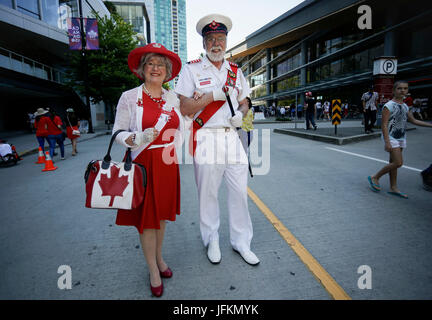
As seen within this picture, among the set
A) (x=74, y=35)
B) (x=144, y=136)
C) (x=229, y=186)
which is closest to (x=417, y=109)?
(x=229, y=186)

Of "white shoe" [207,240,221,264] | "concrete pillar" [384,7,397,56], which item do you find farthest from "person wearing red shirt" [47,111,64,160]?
"concrete pillar" [384,7,397,56]

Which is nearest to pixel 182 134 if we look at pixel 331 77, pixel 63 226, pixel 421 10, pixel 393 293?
pixel 393 293

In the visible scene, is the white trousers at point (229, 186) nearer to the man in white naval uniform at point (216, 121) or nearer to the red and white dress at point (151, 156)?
the man in white naval uniform at point (216, 121)

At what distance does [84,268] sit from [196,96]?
78.5 inches

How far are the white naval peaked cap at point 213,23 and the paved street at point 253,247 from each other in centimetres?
226

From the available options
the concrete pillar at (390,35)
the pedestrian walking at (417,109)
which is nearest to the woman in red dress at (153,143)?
the pedestrian walking at (417,109)

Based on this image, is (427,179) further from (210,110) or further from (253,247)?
(210,110)

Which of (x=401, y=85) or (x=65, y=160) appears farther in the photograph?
(x=65, y=160)

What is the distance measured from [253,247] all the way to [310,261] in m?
0.60

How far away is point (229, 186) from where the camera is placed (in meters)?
2.60

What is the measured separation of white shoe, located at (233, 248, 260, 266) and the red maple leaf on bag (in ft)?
4.55

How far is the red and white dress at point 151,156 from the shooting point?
2078mm

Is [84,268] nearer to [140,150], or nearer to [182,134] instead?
[140,150]
